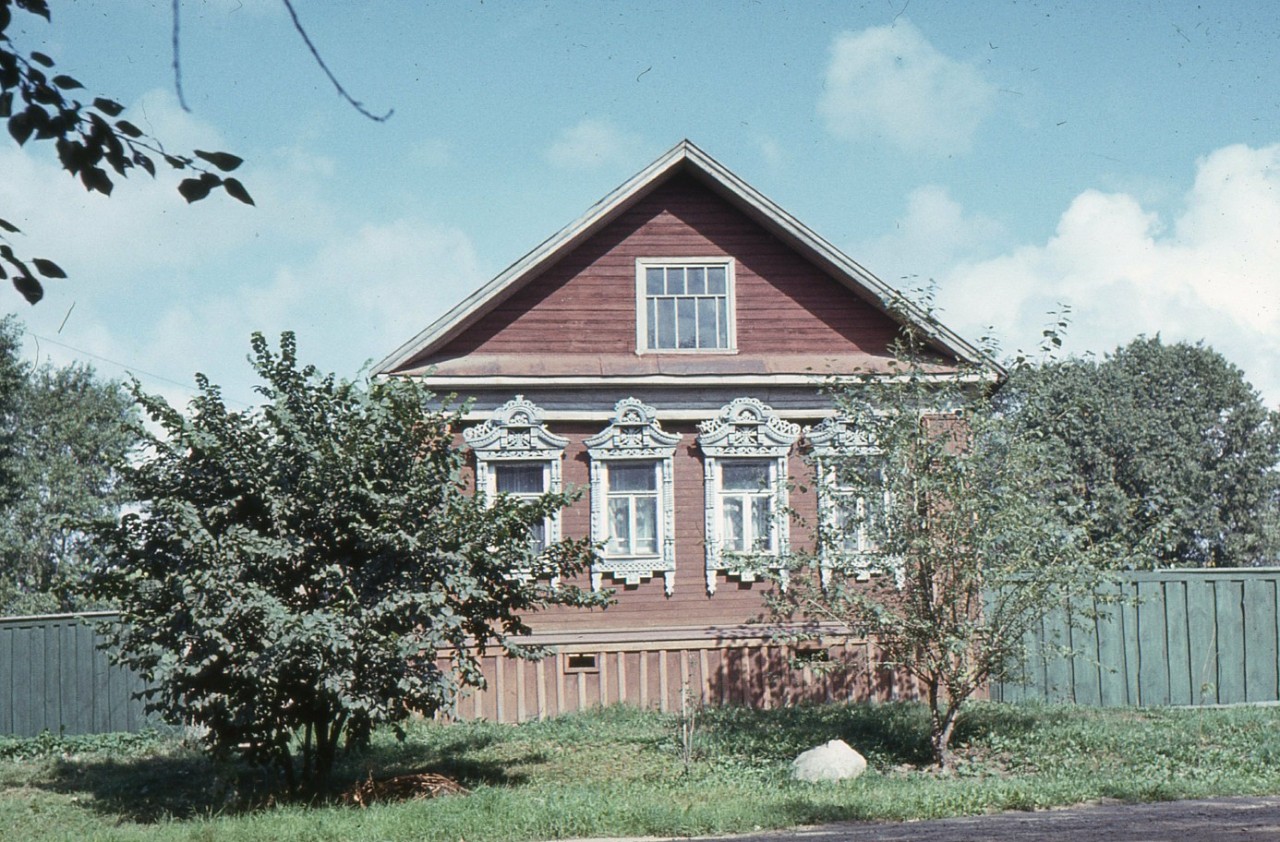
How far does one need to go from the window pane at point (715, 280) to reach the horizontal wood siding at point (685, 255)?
0.77 feet

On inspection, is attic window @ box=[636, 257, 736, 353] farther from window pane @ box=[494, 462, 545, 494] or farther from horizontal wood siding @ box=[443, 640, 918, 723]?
horizontal wood siding @ box=[443, 640, 918, 723]

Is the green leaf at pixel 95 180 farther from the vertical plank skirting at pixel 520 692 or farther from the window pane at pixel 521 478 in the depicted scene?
the window pane at pixel 521 478

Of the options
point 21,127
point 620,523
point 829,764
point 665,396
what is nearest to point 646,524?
point 620,523

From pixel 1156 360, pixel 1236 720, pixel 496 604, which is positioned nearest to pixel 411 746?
pixel 496 604

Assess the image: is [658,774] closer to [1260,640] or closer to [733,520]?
[733,520]

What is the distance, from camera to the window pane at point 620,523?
63.0ft

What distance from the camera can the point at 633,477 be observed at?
63.2 ft

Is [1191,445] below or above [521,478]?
above

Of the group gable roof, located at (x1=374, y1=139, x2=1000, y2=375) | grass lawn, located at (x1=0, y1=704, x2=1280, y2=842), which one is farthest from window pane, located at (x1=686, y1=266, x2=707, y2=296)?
grass lawn, located at (x1=0, y1=704, x2=1280, y2=842)

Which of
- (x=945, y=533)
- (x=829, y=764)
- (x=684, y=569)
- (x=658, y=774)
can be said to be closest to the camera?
(x=829, y=764)

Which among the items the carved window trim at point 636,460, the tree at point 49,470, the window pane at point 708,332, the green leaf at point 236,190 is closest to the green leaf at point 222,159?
the green leaf at point 236,190

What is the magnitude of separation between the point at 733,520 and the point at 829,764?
21.0 ft

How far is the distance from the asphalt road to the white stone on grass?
239 centimetres

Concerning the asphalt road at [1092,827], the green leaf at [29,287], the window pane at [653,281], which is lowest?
Answer: the asphalt road at [1092,827]
